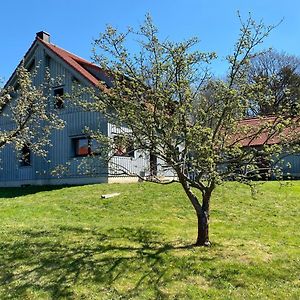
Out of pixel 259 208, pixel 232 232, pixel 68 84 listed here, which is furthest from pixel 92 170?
pixel 68 84

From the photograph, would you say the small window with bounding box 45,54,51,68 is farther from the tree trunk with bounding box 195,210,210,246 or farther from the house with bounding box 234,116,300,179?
the tree trunk with bounding box 195,210,210,246

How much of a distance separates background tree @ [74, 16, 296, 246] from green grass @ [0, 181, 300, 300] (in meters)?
1.25

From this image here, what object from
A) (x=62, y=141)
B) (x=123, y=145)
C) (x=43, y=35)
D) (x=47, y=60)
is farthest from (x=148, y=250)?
(x=43, y=35)

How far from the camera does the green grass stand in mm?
6559

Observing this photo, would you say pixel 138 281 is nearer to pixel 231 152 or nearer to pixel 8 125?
pixel 231 152

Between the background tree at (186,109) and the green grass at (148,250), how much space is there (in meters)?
1.25

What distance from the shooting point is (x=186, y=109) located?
318 inches

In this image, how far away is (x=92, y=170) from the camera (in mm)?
8969

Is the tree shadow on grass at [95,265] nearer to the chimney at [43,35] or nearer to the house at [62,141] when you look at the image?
the house at [62,141]

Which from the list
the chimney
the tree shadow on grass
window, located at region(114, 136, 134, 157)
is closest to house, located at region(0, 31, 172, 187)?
the chimney

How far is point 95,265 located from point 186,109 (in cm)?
363

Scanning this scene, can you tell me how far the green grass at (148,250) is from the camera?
656 cm

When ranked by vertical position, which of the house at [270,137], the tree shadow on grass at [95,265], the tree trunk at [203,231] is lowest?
the tree shadow on grass at [95,265]

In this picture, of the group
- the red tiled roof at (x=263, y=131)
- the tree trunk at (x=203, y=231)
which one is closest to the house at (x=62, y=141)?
the tree trunk at (x=203, y=231)
